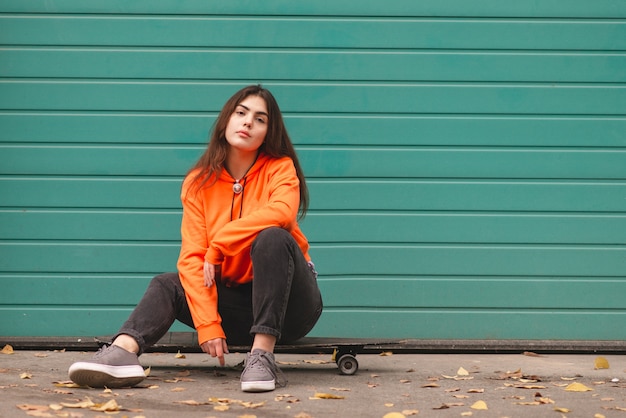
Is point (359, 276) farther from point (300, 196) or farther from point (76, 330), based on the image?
point (76, 330)

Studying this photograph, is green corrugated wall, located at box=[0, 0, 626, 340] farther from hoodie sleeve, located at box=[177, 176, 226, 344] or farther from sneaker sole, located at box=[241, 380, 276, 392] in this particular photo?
sneaker sole, located at box=[241, 380, 276, 392]

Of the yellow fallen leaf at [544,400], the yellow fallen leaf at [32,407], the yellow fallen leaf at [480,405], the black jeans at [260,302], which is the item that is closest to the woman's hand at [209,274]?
the black jeans at [260,302]

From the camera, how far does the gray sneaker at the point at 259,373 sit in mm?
3480

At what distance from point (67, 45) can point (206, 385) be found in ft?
6.71

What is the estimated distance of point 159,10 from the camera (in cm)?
480

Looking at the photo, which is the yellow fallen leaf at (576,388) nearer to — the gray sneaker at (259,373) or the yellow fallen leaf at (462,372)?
the yellow fallen leaf at (462,372)

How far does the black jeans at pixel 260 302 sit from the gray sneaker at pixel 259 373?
0.30ft

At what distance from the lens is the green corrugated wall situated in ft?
15.7

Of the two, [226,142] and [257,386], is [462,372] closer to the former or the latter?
[257,386]

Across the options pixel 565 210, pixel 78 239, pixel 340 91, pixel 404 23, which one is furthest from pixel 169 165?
pixel 565 210

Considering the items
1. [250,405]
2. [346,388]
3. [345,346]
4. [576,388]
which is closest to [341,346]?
[345,346]

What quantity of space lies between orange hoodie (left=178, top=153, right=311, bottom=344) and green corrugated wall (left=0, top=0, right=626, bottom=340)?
944mm

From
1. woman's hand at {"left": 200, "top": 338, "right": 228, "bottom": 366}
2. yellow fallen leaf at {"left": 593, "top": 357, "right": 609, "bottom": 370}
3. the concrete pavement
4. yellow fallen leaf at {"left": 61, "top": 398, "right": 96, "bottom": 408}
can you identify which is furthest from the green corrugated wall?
yellow fallen leaf at {"left": 61, "top": 398, "right": 96, "bottom": 408}

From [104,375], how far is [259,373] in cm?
57
